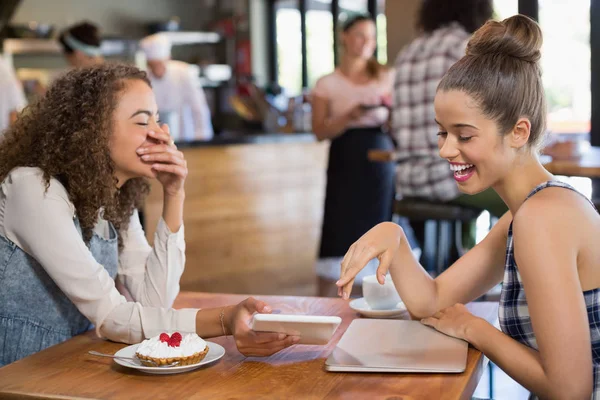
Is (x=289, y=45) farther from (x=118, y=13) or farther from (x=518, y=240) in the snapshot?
(x=518, y=240)

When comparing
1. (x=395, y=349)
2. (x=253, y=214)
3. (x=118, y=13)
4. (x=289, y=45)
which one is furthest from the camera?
(x=289, y=45)

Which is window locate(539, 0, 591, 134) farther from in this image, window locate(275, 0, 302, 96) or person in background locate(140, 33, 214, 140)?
window locate(275, 0, 302, 96)

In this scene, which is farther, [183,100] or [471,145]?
[183,100]

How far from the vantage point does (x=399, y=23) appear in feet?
16.1

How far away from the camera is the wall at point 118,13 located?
26.7ft

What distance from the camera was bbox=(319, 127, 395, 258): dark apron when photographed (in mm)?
4176

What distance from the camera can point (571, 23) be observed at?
15.0ft

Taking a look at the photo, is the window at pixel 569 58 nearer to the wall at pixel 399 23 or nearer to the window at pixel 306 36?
the wall at pixel 399 23

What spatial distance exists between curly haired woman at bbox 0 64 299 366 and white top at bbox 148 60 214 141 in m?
4.25

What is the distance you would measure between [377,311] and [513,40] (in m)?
0.57

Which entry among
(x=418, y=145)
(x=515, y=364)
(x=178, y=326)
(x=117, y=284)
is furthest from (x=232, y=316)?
(x=418, y=145)

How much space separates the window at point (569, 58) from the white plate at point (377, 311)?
10.4 feet

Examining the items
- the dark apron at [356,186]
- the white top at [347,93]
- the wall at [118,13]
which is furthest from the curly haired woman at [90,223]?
the wall at [118,13]

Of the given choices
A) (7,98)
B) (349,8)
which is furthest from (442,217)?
(349,8)
